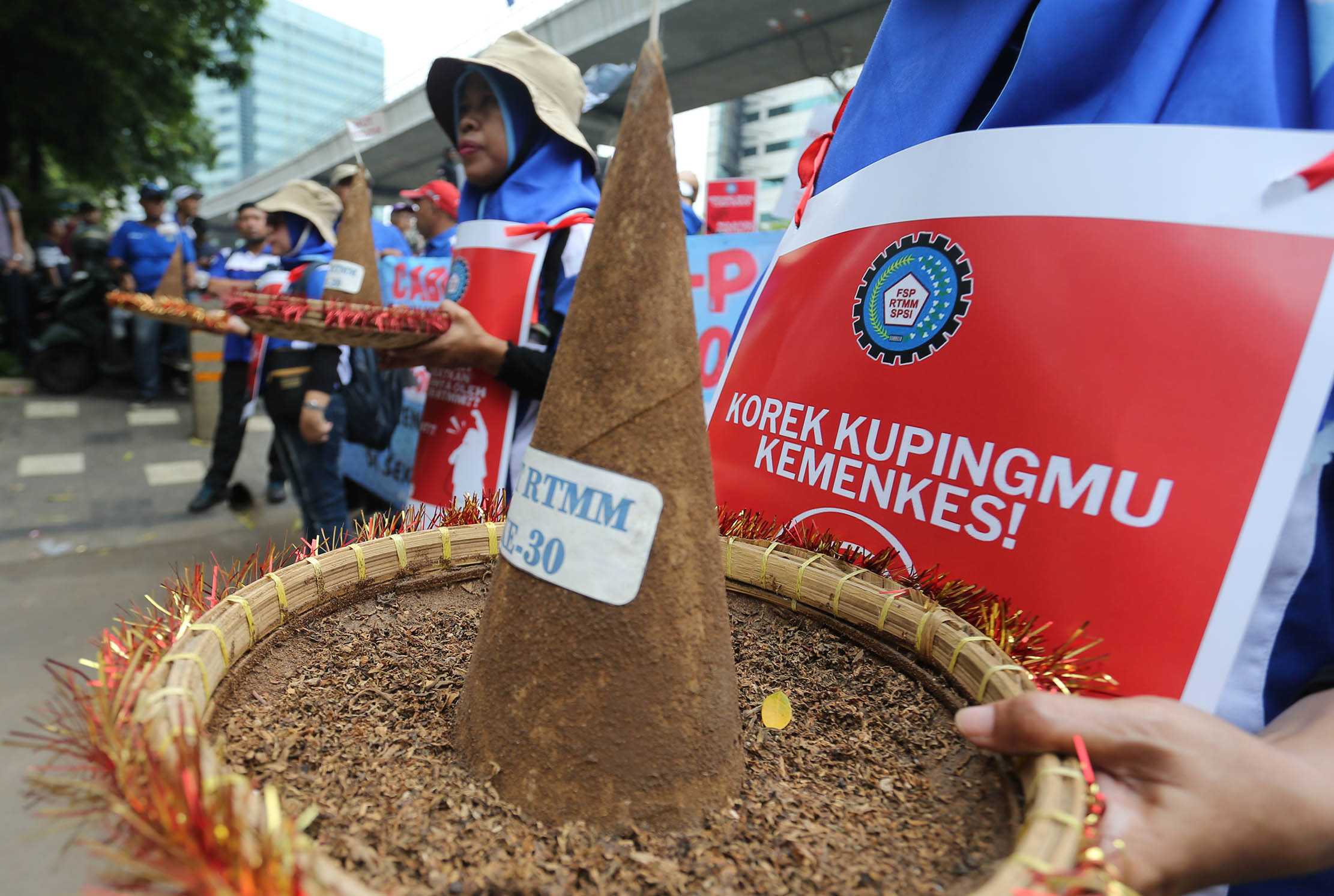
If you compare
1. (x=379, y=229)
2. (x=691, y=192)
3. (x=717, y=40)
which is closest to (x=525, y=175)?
(x=379, y=229)

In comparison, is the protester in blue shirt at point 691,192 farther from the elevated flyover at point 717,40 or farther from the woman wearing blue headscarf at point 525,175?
the woman wearing blue headscarf at point 525,175

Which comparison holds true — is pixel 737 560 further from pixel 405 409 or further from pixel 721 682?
pixel 405 409

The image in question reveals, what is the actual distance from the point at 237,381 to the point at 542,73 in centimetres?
366

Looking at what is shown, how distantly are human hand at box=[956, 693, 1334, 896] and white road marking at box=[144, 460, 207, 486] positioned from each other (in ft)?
22.5

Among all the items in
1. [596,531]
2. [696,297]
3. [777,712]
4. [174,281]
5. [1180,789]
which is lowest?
[174,281]

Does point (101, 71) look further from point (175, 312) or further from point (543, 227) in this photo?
point (543, 227)

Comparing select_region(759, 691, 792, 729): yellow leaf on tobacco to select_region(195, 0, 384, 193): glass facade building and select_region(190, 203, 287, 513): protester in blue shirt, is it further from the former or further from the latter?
select_region(190, 203, 287, 513): protester in blue shirt

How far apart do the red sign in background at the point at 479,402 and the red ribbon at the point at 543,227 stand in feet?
0.24

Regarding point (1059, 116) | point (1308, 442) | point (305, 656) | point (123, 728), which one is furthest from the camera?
point (1059, 116)

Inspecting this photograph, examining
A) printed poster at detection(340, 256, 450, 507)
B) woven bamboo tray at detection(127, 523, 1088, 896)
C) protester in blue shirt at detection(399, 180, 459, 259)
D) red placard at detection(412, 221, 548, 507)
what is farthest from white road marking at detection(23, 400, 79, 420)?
woven bamboo tray at detection(127, 523, 1088, 896)

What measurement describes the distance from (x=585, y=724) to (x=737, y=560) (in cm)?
41

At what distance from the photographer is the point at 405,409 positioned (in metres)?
4.41

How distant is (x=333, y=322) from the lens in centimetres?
211

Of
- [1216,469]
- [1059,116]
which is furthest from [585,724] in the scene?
[1059,116]
